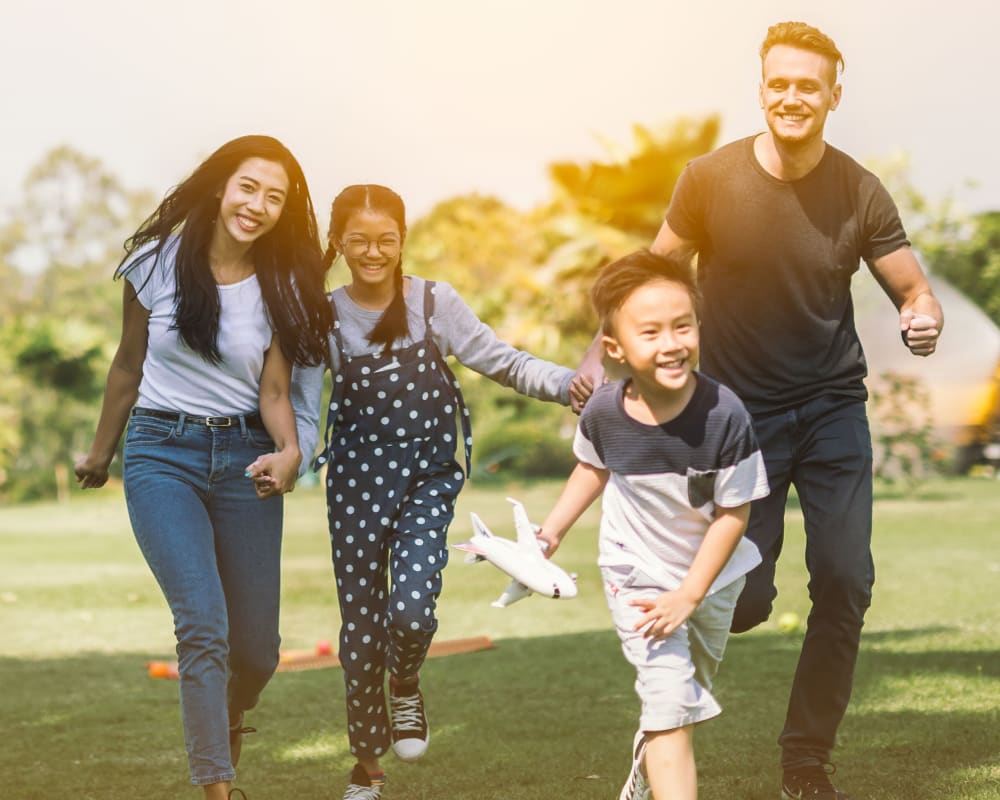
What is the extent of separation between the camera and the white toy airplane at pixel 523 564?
3.90 m

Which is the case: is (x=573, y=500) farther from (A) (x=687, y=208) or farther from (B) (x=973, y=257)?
(B) (x=973, y=257)

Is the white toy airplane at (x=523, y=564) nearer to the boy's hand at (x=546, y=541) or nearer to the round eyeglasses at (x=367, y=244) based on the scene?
the boy's hand at (x=546, y=541)

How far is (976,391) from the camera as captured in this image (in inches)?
1398

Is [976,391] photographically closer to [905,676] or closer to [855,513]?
[905,676]

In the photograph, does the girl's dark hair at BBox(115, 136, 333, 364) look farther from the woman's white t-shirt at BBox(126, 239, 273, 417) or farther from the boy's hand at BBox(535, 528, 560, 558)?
the boy's hand at BBox(535, 528, 560, 558)

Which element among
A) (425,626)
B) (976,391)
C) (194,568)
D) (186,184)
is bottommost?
(976,391)


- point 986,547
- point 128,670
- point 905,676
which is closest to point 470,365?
point 905,676

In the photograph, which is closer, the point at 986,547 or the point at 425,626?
the point at 425,626

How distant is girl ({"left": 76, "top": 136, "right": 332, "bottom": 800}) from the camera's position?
4.45 meters

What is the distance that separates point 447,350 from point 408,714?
4.39ft

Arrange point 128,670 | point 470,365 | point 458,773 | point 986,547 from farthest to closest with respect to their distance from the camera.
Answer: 1. point 986,547
2. point 128,670
3. point 458,773
4. point 470,365

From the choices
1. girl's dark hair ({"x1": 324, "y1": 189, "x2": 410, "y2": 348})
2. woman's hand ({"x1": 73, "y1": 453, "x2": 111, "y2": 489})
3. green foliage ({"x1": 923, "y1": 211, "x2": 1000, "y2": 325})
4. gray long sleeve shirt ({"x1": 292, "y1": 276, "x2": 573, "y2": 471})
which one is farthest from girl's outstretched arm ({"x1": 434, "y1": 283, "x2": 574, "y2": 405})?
green foliage ({"x1": 923, "y1": 211, "x2": 1000, "y2": 325})

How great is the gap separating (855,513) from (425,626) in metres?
1.50

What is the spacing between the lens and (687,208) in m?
5.00
